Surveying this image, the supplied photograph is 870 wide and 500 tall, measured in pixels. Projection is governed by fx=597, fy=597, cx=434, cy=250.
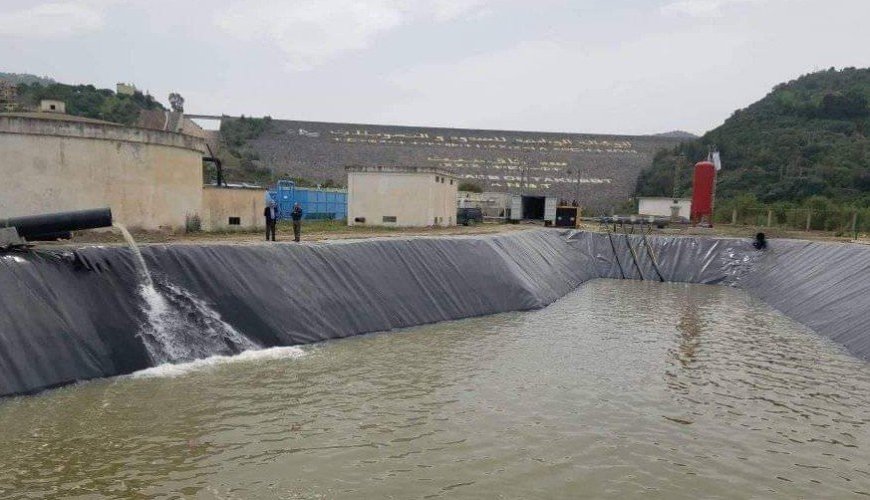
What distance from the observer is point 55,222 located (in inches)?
452

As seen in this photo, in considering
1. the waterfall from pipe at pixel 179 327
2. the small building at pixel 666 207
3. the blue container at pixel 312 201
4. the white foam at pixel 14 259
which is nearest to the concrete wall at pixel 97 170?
the waterfall from pipe at pixel 179 327

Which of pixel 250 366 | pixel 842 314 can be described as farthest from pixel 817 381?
pixel 250 366

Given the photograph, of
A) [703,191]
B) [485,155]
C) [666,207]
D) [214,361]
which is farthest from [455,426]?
[485,155]

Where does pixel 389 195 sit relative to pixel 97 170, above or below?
below

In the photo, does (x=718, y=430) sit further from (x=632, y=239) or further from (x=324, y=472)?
(x=632, y=239)

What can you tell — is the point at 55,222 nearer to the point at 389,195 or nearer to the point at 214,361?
the point at 214,361

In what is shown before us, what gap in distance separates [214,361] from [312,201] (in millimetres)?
22723

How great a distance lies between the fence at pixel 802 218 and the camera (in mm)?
31469

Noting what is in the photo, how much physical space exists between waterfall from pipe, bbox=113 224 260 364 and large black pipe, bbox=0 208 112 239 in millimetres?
508

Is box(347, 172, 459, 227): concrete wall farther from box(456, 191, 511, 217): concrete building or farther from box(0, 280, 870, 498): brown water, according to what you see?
box(0, 280, 870, 498): brown water

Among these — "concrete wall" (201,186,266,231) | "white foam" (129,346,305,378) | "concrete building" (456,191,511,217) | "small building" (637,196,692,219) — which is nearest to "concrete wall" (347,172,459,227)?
"concrete wall" (201,186,266,231)

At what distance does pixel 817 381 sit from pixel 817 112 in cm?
5697

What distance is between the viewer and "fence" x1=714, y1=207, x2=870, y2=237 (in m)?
31.5

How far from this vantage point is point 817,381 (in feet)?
39.2
